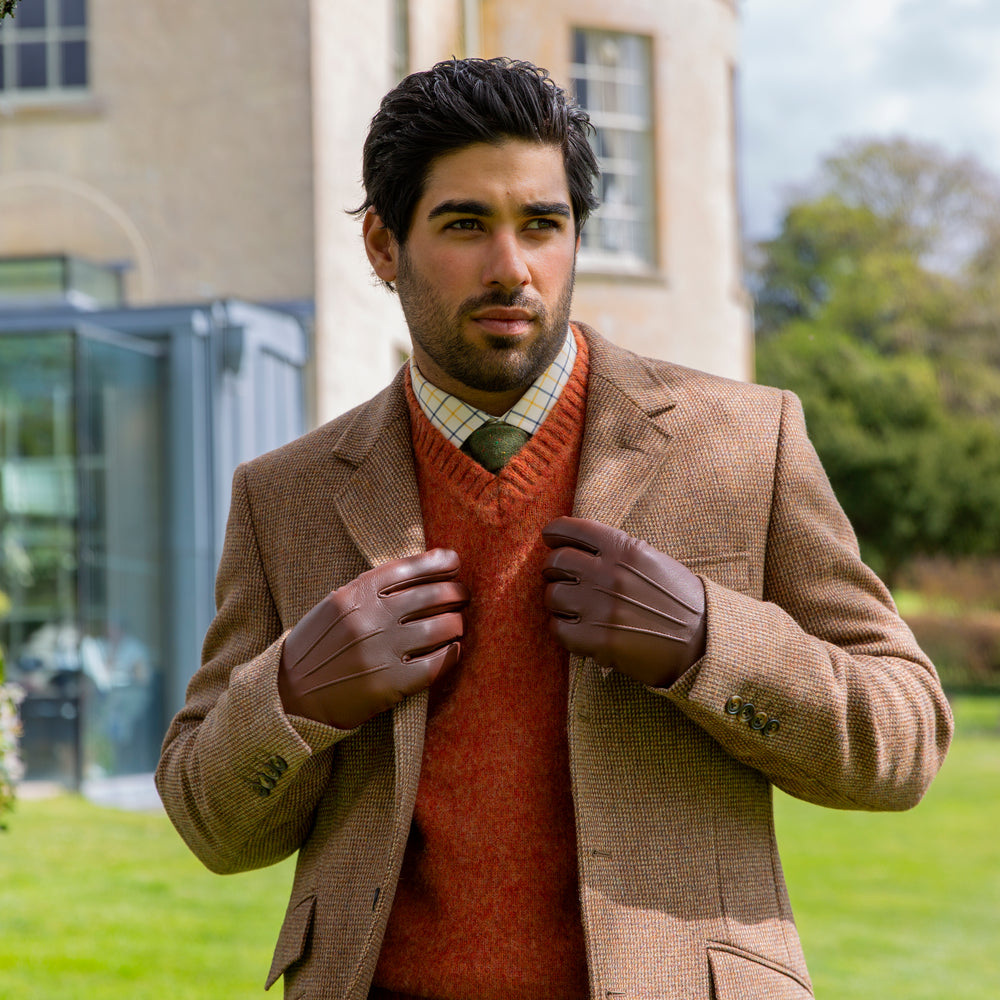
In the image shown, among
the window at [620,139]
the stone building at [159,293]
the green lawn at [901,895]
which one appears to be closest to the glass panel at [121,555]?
the stone building at [159,293]

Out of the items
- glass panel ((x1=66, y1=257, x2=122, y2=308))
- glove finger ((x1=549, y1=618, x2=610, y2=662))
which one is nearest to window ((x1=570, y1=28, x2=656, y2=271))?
glass panel ((x1=66, y1=257, x2=122, y2=308))

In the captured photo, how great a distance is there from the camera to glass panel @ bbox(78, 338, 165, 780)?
373 inches

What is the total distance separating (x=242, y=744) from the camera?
204 centimetres

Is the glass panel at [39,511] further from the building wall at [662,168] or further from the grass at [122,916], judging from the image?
the building wall at [662,168]

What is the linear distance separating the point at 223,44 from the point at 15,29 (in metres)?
1.52

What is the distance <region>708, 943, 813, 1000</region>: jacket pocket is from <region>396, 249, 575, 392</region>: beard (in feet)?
2.61

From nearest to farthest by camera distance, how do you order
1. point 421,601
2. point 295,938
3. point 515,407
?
point 421,601 < point 295,938 < point 515,407

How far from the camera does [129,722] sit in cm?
952

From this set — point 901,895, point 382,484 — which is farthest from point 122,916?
point 382,484

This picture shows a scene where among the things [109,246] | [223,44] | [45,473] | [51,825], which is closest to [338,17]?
[223,44]

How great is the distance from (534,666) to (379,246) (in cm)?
68

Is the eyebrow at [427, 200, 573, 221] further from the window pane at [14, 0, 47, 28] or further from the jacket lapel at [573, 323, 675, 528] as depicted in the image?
the window pane at [14, 0, 47, 28]

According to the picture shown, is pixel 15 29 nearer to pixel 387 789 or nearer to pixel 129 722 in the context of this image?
pixel 129 722

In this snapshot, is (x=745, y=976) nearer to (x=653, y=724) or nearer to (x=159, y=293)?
(x=653, y=724)
